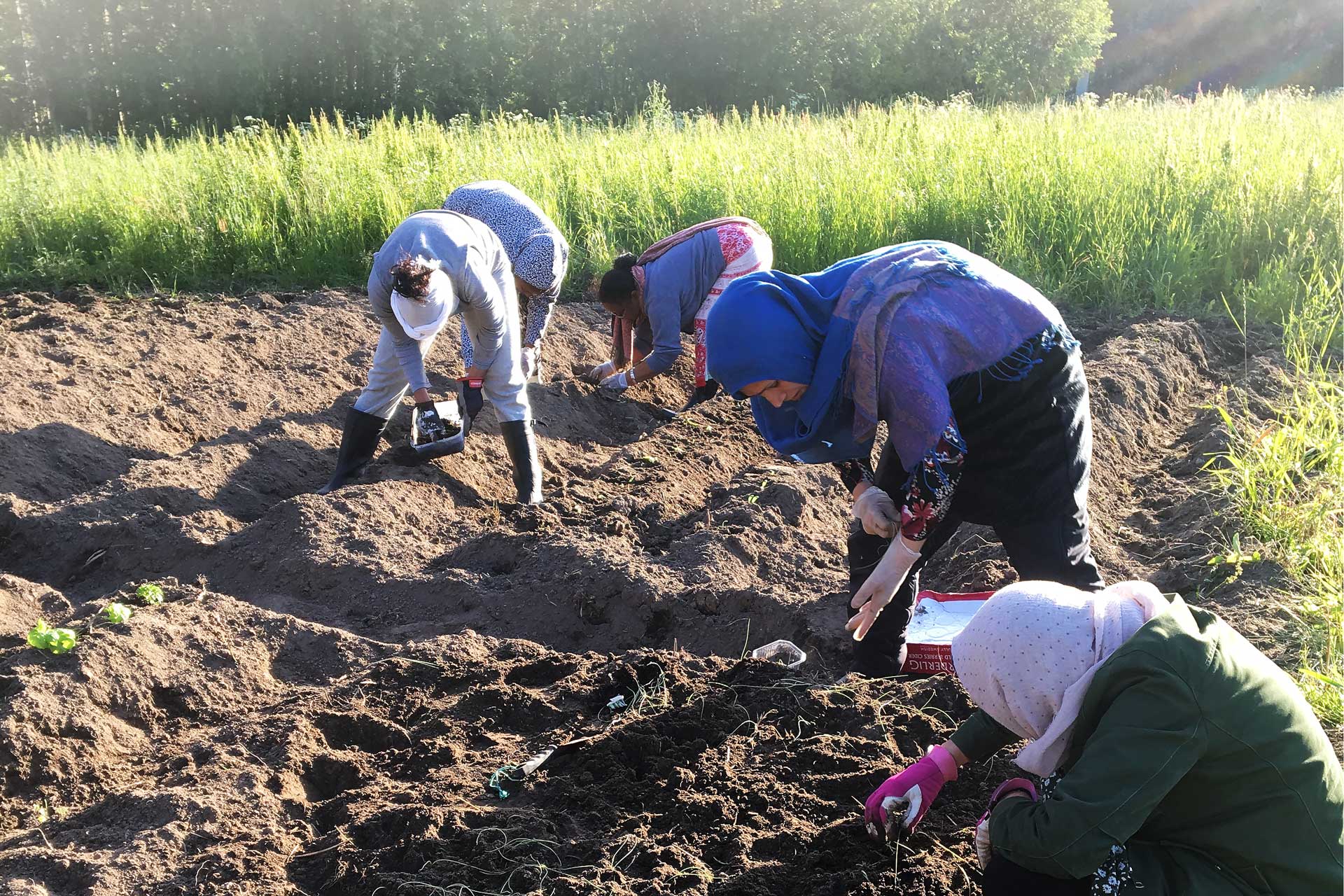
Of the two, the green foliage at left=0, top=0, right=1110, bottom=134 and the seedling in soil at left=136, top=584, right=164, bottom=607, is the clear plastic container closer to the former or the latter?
the seedling in soil at left=136, top=584, right=164, bottom=607

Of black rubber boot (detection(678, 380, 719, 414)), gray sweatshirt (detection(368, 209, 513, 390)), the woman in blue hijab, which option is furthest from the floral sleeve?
black rubber boot (detection(678, 380, 719, 414))

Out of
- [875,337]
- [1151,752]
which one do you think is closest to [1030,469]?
[875,337]

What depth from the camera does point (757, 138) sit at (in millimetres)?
11109

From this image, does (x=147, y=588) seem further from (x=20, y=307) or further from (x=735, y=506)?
(x=20, y=307)

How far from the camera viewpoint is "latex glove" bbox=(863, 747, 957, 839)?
2.54 metres

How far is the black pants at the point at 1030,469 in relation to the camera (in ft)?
9.73

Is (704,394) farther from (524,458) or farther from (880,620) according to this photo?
(880,620)

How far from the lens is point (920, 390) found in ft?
8.75

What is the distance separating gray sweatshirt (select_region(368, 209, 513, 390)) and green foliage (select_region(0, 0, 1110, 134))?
616 inches

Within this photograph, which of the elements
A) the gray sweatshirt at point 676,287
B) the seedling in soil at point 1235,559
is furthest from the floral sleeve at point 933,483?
the gray sweatshirt at point 676,287

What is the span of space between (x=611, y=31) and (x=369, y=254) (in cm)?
1787

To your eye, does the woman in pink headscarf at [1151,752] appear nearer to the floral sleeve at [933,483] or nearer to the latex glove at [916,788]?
the latex glove at [916,788]

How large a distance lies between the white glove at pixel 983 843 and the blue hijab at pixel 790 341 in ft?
3.41

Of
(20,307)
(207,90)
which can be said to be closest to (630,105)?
(207,90)
